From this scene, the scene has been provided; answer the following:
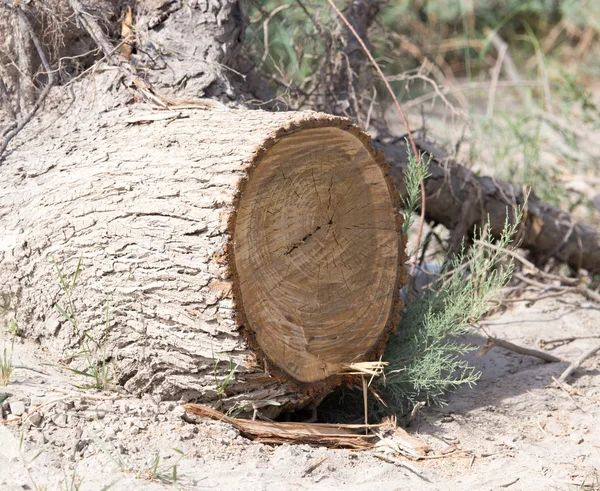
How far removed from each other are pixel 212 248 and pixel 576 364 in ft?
5.64

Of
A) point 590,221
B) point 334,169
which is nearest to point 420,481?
point 334,169

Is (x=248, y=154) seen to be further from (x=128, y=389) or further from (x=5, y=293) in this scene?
(x=5, y=293)

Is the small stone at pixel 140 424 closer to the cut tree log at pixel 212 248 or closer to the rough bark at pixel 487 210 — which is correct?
the cut tree log at pixel 212 248

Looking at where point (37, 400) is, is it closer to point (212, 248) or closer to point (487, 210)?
point (212, 248)

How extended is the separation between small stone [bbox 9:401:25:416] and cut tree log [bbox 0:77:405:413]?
31cm

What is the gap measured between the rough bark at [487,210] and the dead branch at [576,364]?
2.32 ft

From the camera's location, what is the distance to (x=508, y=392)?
9.73ft

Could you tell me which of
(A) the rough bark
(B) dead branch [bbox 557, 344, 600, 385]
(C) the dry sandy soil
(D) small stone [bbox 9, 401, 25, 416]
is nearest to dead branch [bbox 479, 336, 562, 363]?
(B) dead branch [bbox 557, 344, 600, 385]

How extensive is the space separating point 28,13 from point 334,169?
4.50 feet

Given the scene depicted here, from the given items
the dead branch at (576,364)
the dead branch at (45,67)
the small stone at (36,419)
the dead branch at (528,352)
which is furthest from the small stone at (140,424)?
the dead branch at (576,364)

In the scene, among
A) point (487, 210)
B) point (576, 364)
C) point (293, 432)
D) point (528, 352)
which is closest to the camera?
point (293, 432)

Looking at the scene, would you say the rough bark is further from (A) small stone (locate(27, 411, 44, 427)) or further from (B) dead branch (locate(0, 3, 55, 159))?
(A) small stone (locate(27, 411, 44, 427))

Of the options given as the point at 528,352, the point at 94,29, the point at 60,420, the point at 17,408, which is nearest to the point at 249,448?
the point at 60,420

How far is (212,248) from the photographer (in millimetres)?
2129
